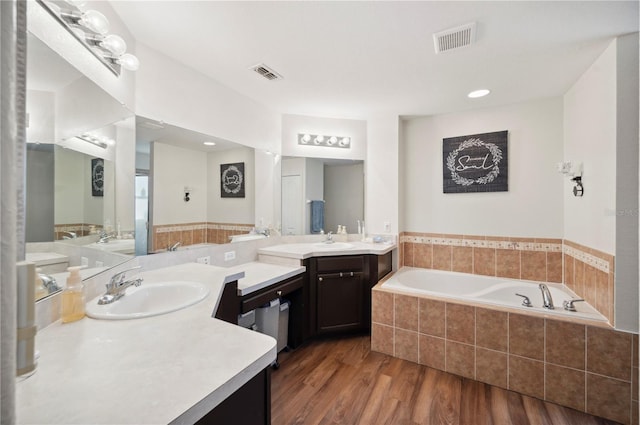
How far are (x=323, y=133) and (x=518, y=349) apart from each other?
2678 millimetres

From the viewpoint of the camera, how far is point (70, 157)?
3.60ft

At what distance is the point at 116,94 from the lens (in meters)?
Result: 1.55

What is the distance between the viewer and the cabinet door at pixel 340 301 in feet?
8.54

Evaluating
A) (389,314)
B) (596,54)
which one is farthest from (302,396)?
(596,54)

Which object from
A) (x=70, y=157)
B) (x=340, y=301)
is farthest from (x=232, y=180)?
(x=340, y=301)

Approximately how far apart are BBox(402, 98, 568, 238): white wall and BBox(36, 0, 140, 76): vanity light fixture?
2.75 metres

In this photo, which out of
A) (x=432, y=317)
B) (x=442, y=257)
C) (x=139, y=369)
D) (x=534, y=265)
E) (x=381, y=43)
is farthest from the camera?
(x=442, y=257)

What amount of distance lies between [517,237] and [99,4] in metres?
3.68

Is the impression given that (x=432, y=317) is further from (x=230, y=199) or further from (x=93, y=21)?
(x=93, y=21)

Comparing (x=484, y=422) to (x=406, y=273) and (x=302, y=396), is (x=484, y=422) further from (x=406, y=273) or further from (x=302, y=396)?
(x=406, y=273)

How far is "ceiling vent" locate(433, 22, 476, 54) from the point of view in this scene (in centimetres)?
166

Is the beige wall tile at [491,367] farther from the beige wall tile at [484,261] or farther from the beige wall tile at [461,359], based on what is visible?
the beige wall tile at [484,261]

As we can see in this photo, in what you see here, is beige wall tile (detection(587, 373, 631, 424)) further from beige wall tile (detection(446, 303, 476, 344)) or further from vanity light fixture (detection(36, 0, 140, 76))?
vanity light fixture (detection(36, 0, 140, 76))

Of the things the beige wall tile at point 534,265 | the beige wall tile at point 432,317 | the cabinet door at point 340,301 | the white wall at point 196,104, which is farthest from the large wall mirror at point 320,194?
the beige wall tile at point 534,265
